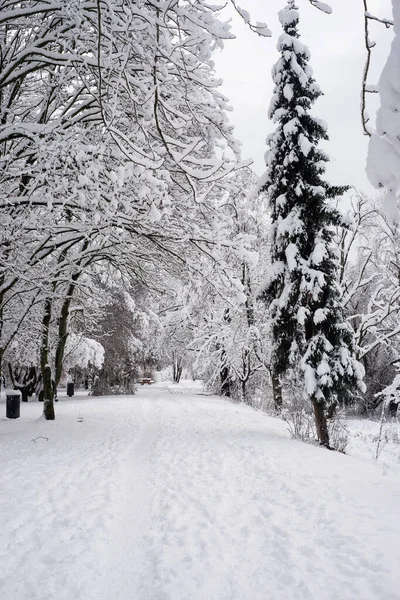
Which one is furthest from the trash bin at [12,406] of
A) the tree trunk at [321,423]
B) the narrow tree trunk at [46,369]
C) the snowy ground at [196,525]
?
the tree trunk at [321,423]

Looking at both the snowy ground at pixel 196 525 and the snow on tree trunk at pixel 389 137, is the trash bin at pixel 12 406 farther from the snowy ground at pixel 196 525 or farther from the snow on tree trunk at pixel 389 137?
the snow on tree trunk at pixel 389 137

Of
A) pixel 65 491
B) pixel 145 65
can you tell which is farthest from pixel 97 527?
pixel 145 65

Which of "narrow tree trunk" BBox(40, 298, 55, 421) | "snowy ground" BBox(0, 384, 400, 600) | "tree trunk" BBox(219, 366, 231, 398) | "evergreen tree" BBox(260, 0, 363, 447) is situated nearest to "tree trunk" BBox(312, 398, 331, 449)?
"evergreen tree" BBox(260, 0, 363, 447)

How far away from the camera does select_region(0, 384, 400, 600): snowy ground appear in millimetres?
3137

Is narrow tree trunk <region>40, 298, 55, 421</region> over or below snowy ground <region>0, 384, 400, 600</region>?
over

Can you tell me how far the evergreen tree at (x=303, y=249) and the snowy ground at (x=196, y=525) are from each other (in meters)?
2.88

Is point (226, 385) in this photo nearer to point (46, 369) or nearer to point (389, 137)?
point (46, 369)

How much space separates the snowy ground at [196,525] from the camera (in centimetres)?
314

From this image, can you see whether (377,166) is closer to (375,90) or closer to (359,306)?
(375,90)

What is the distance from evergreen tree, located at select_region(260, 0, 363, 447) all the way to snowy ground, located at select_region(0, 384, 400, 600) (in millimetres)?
2880

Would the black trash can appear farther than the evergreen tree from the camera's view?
Yes

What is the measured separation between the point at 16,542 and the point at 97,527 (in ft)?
2.75

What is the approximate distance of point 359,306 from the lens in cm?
2459

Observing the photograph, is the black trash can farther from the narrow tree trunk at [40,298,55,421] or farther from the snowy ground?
the snowy ground
